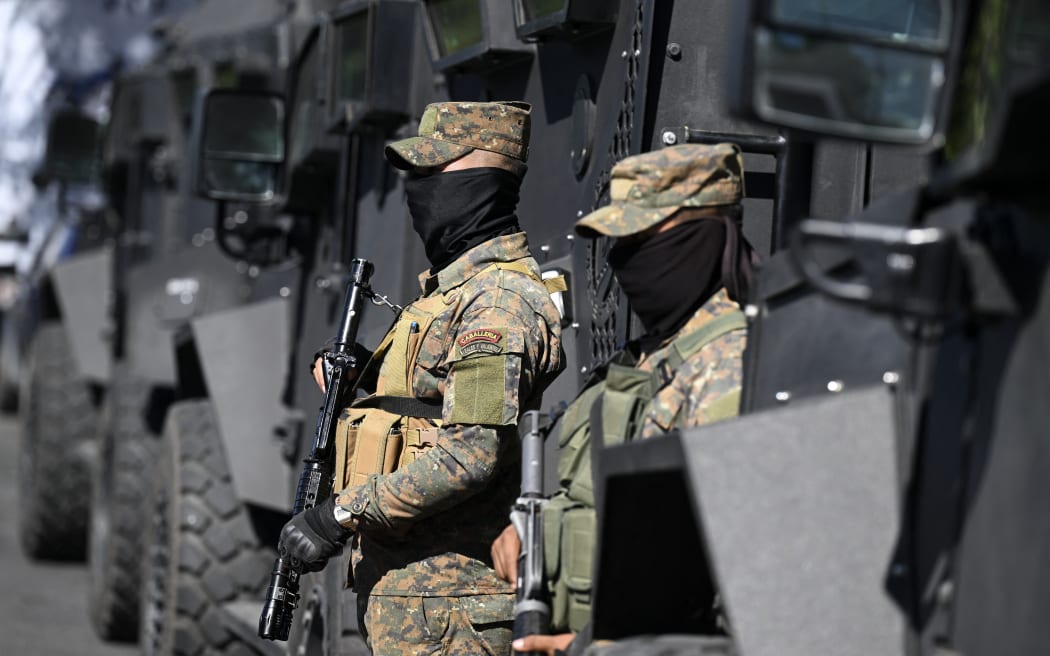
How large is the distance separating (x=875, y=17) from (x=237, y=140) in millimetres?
4020

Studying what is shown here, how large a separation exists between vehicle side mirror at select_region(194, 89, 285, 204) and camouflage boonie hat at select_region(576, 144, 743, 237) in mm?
3421

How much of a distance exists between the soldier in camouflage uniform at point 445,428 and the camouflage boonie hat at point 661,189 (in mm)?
585

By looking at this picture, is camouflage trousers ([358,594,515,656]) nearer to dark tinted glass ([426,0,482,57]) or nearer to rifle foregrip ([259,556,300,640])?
rifle foregrip ([259,556,300,640])

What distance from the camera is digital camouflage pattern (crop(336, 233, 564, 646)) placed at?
349cm

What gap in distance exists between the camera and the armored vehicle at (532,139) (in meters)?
3.64

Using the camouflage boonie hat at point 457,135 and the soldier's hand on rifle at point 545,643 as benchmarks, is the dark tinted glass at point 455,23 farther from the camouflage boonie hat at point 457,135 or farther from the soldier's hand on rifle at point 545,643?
the soldier's hand on rifle at point 545,643

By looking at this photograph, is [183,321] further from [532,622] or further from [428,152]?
[532,622]

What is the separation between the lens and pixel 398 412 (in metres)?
3.72

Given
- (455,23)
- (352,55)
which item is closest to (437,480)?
(455,23)

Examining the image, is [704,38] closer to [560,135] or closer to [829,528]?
[560,135]

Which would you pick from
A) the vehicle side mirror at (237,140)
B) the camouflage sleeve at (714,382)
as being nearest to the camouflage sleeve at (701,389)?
the camouflage sleeve at (714,382)

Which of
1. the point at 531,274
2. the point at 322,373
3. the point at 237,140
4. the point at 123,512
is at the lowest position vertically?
the point at 123,512

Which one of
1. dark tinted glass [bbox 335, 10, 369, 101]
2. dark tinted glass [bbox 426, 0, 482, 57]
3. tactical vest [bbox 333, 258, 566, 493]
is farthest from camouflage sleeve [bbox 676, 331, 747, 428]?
dark tinted glass [bbox 335, 10, 369, 101]

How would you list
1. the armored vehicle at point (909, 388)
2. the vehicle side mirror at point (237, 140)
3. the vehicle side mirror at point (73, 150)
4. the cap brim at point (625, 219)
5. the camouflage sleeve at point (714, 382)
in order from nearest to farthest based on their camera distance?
the armored vehicle at point (909, 388), the camouflage sleeve at point (714, 382), the cap brim at point (625, 219), the vehicle side mirror at point (237, 140), the vehicle side mirror at point (73, 150)
